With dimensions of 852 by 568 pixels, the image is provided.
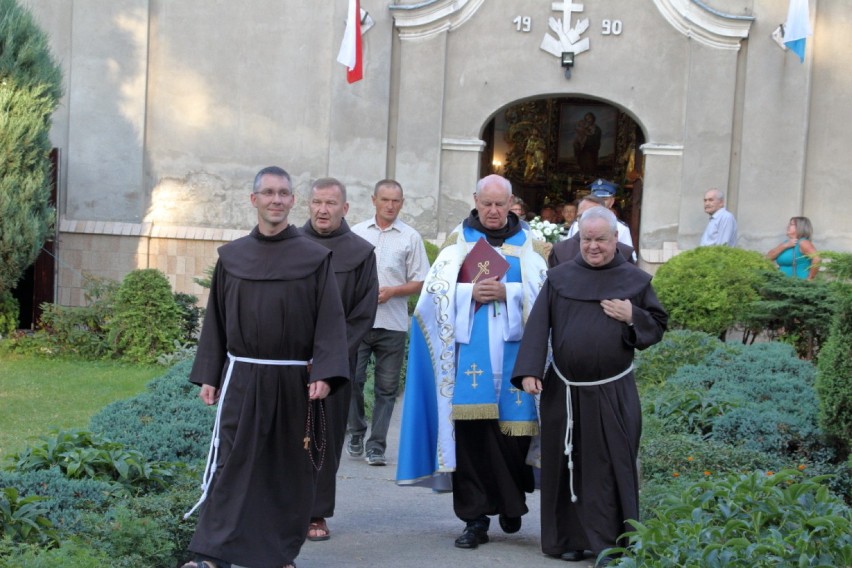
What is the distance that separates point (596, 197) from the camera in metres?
10.2

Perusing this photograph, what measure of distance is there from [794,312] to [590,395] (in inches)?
255

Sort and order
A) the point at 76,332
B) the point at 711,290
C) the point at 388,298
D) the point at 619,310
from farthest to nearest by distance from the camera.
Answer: the point at 76,332 → the point at 711,290 → the point at 388,298 → the point at 619,310

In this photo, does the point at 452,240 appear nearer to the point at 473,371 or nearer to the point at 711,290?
the point at 473,371

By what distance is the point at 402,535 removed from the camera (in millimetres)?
7289

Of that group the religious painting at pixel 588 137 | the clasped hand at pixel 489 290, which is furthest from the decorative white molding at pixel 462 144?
the clasped hand at pixel 489 290

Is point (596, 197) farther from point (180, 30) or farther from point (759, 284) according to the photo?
point (180, 30)

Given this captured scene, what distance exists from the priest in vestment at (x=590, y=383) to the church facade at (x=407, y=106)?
31.8 feet

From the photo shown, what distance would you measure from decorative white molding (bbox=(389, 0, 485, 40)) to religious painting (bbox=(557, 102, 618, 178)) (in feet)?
15.0

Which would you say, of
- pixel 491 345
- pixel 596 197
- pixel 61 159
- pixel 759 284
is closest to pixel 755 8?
pixel 759 284

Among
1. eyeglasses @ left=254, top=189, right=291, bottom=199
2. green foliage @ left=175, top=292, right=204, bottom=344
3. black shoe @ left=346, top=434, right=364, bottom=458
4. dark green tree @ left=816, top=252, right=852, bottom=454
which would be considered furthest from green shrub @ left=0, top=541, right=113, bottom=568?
green foliage @ left=175, top=292, right=204, bottom=344

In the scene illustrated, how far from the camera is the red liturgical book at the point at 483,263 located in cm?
727

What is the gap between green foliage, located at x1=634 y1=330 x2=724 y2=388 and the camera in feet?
37.8

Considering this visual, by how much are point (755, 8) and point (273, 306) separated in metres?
11.8

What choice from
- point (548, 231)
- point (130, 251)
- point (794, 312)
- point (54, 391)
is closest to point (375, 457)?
point (54, 391)
